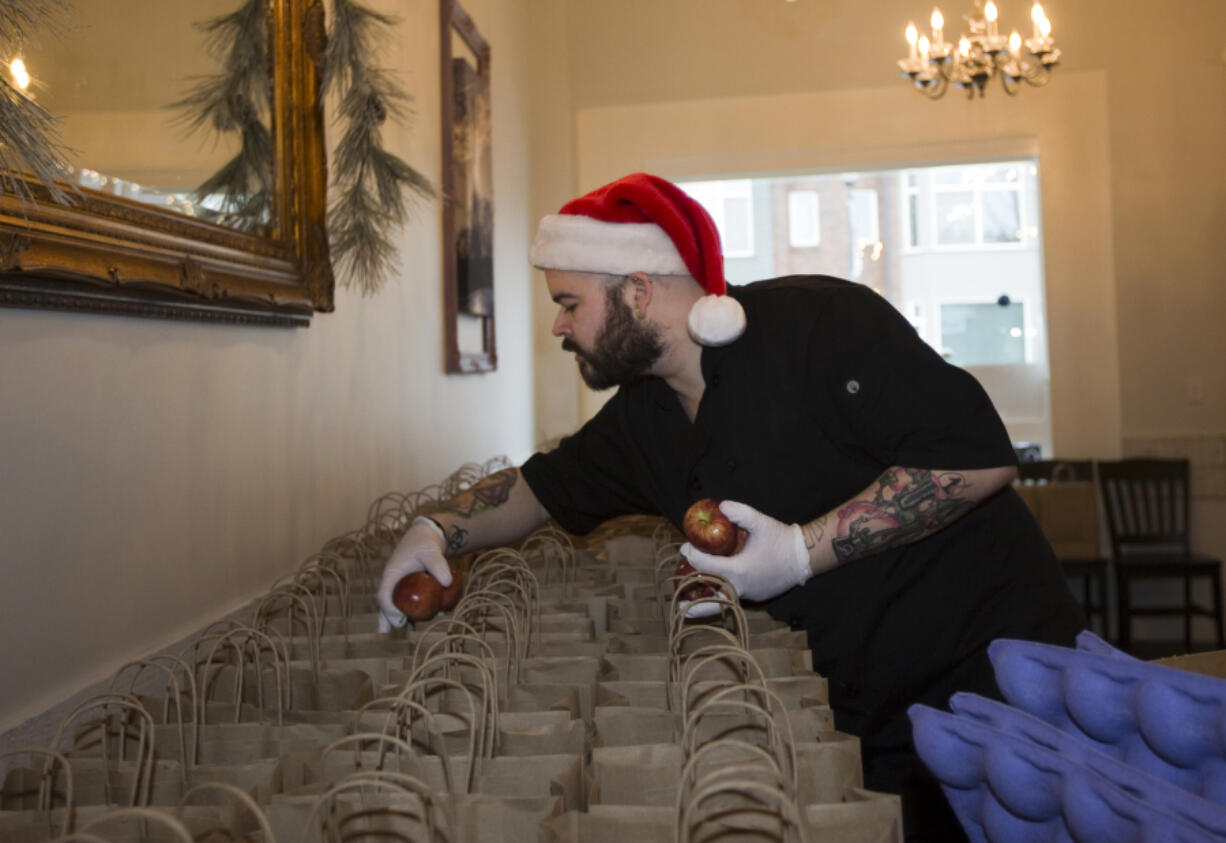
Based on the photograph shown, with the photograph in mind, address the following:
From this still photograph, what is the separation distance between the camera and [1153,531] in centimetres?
527

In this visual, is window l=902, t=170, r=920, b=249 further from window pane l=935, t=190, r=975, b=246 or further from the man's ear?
the man's ear

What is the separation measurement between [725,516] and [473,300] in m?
2.65

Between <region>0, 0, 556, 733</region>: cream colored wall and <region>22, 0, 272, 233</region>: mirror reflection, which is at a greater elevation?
<region>22, 0, 272, 233</region>: mirror reflection

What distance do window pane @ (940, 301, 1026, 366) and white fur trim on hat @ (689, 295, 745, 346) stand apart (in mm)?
7431

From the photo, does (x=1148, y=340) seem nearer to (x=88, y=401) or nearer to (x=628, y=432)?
(x=628, y=432)

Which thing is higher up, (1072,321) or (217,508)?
(1072,321)

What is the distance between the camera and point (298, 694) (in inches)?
53.3

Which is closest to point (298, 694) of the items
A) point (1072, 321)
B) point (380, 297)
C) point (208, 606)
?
point (208, 606)

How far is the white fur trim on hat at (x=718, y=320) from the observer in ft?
5.80

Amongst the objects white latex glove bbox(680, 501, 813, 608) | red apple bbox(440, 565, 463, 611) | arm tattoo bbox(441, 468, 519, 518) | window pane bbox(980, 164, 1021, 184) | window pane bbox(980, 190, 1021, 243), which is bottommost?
red apple bbox(440, 565, 463, 611)

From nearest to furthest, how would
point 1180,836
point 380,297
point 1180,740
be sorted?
1. point 1180,836
2. point 1180,740
3. point 380,297

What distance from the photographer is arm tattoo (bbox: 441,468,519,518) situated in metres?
2.03

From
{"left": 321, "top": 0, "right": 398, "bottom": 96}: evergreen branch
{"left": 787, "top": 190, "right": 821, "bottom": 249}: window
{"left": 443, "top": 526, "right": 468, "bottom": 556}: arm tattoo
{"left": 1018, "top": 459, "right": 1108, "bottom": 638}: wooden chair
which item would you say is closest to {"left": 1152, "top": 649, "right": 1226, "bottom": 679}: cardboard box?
{"left": 443, "top": 526, "right": 468, "bottom": 556}: arm tattoo

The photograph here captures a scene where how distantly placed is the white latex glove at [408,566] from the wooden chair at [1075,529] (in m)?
4.02
